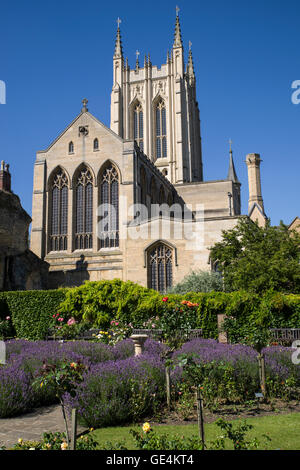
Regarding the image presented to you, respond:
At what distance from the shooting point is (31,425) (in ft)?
23.4

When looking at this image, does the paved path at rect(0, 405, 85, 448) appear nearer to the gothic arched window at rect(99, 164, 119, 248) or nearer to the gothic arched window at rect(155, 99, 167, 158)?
the gothic arched window at rect(99, 164, 119, 248)

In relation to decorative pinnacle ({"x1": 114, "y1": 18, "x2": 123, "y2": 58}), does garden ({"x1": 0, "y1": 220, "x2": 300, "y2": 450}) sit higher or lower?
lower

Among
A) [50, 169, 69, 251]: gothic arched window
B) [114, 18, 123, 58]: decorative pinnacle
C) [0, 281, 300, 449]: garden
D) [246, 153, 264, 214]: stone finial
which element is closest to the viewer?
[0, 281, 300, 449]: garden

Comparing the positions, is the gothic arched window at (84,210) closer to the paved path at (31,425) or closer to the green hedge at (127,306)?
the green hedge at (127,306)

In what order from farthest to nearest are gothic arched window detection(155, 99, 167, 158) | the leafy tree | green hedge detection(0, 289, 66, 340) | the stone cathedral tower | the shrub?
gothic arched window detection(155, 99, 167, 158), the stone cathedral tower, the shrub, green hedge detection(0, 289, 66, 340), the leafy tree

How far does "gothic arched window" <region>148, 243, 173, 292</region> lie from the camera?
94.8 ft

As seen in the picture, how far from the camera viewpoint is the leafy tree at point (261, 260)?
19.9 metres

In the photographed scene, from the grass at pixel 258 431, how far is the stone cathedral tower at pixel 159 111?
148ft

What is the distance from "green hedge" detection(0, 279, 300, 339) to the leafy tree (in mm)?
3249

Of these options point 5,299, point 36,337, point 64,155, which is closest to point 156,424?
point 36,337

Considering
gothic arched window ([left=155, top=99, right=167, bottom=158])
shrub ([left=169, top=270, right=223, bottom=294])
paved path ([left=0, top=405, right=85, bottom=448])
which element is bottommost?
paved path ([left=0, top=405, right=85, bottom=448])

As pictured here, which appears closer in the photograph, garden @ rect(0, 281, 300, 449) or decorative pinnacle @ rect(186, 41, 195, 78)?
garden @ rect(0, 281, 300, 449)

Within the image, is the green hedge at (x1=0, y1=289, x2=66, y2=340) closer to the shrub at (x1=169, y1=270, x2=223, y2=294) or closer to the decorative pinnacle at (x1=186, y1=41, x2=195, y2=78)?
the shrub at (x1=169, y1=270, x2=223, y2=294)

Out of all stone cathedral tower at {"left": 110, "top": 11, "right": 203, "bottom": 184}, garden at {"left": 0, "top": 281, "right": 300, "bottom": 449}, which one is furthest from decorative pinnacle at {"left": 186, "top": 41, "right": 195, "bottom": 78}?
garden at {"left": 0, "top": 281, "right": 300, "bottom": 449}
